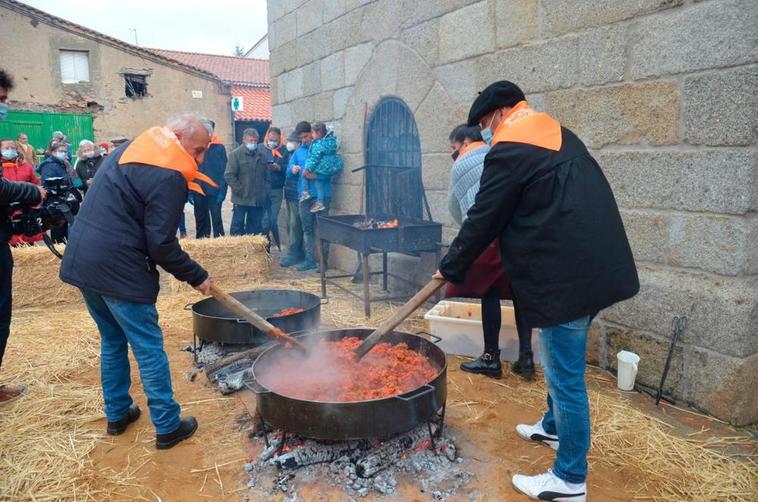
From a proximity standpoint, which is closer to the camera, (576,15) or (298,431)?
(298,431)

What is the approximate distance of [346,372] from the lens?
3.44 meters

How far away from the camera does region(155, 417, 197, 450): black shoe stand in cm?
334

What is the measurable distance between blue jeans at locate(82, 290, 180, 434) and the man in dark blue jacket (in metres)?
5.63

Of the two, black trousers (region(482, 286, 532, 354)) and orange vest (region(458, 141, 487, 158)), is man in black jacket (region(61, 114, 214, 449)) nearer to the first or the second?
orange vest (region(458, 141, 487, 158))

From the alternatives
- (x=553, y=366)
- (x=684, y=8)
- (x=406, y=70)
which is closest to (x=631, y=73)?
(x=684, y=8)

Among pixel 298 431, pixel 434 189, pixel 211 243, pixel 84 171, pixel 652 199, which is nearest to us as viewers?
pixel 298 431

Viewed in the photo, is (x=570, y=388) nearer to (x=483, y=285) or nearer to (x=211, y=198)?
(x=483, y=285)

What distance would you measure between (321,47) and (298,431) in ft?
22.4

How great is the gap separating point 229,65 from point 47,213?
111 feet

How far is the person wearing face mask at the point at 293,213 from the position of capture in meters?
8.85

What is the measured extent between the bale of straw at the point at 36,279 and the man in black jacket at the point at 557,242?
613cm

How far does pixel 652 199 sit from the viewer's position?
3793 mm

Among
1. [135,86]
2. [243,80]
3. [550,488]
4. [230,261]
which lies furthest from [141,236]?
[243,80]

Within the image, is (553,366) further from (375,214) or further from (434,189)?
(375,214)
